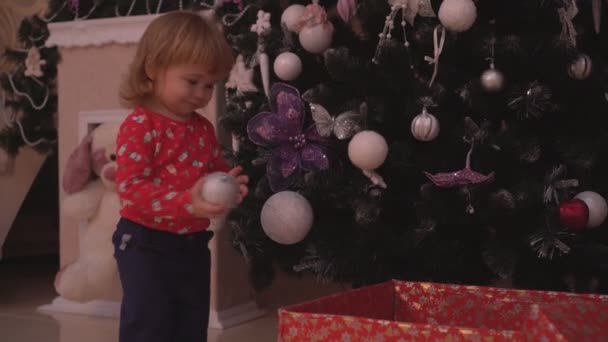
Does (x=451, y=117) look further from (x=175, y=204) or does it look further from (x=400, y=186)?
(x=175, y=204)

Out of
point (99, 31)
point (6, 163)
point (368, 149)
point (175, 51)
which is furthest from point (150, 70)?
point (6, 163)

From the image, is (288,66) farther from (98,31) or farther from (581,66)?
(98,31)

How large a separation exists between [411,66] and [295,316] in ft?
2.54

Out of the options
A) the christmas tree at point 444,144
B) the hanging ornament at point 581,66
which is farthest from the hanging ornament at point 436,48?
the hanging ornament at point 581,66

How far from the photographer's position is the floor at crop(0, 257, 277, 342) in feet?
6.19

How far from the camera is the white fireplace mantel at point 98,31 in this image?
82.3 inches

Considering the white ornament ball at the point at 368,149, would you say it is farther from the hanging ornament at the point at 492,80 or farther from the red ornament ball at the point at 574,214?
the red ornament ball at the point at 574,214

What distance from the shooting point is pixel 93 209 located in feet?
6.64

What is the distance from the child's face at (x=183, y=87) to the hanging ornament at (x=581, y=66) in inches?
26.5

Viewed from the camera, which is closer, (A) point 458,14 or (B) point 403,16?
(A) point 458,14

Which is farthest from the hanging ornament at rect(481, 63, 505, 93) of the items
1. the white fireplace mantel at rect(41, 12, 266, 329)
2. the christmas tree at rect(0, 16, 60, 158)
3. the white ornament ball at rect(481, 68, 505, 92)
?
the christmas tree at rect(0, 16, 60, 158)

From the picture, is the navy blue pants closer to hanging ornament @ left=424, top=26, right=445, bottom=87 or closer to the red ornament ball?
hanging ornament @ left=424, top=26, right=445, bottom=87

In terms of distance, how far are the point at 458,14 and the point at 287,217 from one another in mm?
498

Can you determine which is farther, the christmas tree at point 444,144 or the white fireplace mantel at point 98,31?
the white fireplace mantel at point 98,31
